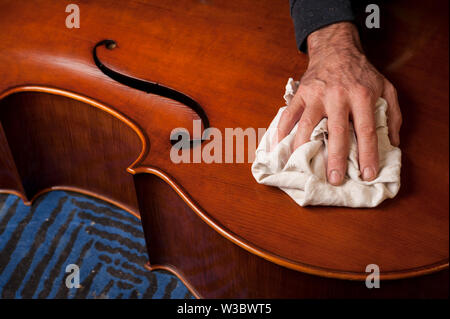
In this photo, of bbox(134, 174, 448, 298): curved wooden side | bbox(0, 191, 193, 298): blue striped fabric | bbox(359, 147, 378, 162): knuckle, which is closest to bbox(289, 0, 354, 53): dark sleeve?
bbox(359, 147, 378, 162): knuckle

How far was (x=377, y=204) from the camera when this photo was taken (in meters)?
0.67

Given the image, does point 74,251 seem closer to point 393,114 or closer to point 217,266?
point 217,266

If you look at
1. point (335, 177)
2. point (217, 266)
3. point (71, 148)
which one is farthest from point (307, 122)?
point (71, 148)

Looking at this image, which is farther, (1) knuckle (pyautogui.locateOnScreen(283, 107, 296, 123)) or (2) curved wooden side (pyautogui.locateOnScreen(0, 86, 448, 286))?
(2) curved wooden side (pyautogui.locateOnScreen(0, 86, 448, 286))

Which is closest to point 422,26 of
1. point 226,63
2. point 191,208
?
point 226,63

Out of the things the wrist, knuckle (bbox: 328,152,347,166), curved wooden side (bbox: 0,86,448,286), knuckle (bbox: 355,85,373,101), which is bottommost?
knuckle (bbox: 328,152,347,166)

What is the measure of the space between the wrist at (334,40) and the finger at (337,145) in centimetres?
17

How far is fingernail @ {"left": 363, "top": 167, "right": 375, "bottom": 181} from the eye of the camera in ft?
2.25

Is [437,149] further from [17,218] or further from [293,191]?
[17,218]

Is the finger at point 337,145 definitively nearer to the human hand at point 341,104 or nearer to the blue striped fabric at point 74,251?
the human hand at point 341,104

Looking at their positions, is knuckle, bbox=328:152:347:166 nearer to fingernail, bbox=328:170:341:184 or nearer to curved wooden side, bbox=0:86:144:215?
fingernail, bbox=328:170:341:184

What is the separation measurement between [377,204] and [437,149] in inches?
7.3

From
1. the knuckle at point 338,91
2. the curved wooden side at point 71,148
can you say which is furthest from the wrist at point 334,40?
the curved wooden side at point 71,148

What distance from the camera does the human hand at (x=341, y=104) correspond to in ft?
2.27
